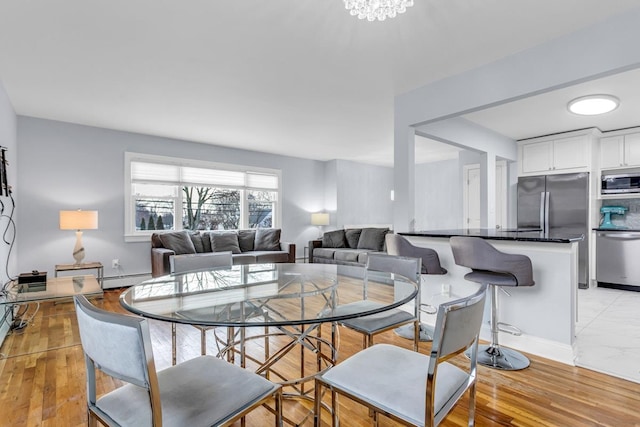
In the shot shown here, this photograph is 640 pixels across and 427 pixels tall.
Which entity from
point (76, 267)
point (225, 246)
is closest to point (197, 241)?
point (225, 246)

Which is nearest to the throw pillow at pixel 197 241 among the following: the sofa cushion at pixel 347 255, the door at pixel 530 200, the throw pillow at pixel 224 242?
the throw pillow at pixel 224 242

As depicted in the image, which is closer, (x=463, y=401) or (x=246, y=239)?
(x=463, y=401)

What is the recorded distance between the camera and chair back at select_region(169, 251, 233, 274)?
8.23ft

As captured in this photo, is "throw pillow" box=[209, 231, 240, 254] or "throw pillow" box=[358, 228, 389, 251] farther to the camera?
"throw pillow" box=[358, 228, 389, 251]

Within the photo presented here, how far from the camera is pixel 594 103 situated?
3490 millimetres

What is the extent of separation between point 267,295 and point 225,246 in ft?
13.1

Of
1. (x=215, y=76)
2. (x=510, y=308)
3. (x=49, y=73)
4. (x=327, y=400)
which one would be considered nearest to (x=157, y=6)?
(x=215, y=76)

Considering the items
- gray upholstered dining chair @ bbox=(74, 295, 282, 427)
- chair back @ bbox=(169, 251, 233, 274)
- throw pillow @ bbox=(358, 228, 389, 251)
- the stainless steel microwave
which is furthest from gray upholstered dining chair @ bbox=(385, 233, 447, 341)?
the stainless steel microwave

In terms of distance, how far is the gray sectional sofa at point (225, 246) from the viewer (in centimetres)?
488

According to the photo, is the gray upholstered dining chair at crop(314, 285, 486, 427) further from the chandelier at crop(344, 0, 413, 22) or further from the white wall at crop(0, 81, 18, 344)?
the white wall at crop(0, 81, 18, 344)

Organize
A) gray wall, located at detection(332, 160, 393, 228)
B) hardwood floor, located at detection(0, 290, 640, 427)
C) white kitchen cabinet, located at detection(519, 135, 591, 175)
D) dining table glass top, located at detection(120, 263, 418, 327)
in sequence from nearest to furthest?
1. dining table glass top, located at detection(120, 263, 418, 327)
2. hardwood floor, located at detection(0, 290, 640, 427)
3. white kitchen cabinet, located at detection(519, 135, 591, 175)
4. gray wall, located at detection(332, 160, 393, 228)

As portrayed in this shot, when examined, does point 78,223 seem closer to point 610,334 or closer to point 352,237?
point 352,237

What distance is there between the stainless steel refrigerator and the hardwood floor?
2.94 metres

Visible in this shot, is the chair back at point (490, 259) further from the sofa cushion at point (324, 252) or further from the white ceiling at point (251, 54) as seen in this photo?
the sofa cushion at point (324, 252)
